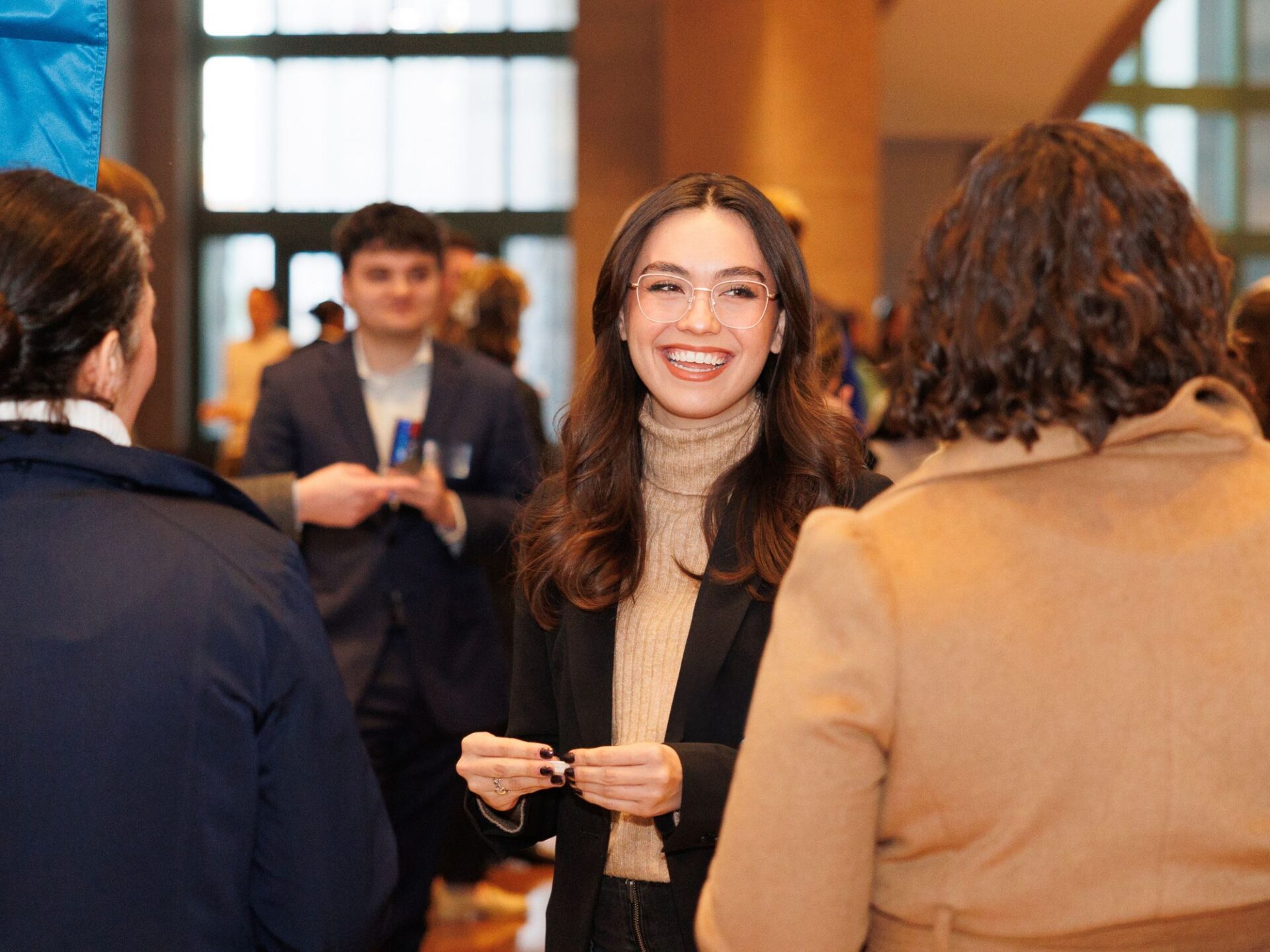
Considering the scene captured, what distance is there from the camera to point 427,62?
15.8 metres

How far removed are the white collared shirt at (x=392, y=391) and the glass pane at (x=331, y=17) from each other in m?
13.4

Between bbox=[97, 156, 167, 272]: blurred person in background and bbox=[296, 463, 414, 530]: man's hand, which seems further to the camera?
bbox=[296, 463, 414, 530]: man's hand

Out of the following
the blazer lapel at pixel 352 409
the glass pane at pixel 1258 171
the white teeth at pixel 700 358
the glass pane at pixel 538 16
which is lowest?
the blazer lapel at pixel 352 409

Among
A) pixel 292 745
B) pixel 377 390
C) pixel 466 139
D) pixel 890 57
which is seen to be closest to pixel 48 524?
pixel 292 745

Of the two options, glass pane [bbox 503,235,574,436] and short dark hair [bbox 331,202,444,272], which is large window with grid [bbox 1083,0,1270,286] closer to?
glass pane [bbox 503,235,574,436]

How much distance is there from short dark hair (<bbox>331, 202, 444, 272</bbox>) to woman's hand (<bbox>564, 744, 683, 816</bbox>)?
2068 millimetres

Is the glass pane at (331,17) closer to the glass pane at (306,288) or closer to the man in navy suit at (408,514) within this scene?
the glass pane at (306,288)

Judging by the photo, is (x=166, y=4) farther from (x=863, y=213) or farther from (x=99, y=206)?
(x=99, y=206)

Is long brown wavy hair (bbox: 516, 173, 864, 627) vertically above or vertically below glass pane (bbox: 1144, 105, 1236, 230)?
below

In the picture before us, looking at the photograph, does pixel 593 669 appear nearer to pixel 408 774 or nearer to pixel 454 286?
pixel 408 774

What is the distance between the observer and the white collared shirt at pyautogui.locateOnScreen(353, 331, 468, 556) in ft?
11.3

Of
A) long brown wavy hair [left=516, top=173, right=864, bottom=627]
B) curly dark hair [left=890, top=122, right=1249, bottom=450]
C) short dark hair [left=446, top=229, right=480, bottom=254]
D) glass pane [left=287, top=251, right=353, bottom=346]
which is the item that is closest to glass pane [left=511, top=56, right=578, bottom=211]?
glass pane [left=287, top=251, right=353, bottom=346]

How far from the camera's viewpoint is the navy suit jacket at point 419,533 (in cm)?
322

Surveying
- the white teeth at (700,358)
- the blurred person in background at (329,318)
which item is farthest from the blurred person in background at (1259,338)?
the blurred person in background at (329,318)
